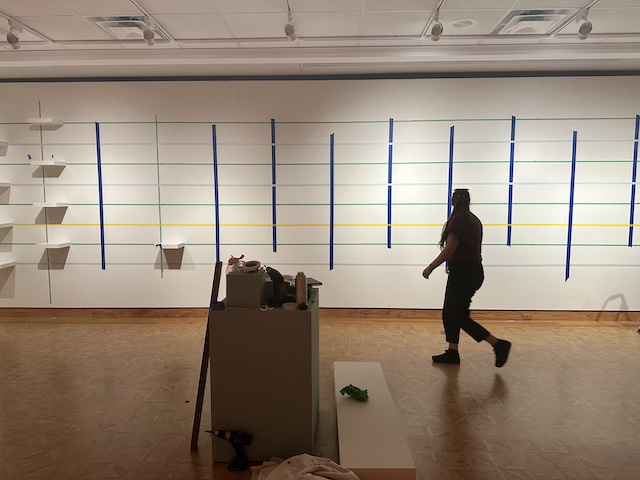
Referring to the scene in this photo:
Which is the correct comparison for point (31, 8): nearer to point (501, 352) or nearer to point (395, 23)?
point (395, 23)

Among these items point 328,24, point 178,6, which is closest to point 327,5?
point 328,24

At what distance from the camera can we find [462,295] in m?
4.16

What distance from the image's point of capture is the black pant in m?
4.12

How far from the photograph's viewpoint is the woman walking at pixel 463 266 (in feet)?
13.4

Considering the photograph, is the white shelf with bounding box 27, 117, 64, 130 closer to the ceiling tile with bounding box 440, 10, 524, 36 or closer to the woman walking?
the ceiling tile with bounding box 440, 10, 524, 36

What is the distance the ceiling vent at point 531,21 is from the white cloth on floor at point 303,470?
3742mm

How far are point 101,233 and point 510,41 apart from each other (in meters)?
5.13

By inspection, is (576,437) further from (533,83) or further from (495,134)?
(533,83)

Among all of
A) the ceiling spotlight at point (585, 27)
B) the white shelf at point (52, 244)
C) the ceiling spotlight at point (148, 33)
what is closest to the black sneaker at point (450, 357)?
the ceiling spotlight at point (585, 27)

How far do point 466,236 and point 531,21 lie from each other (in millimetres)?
1968

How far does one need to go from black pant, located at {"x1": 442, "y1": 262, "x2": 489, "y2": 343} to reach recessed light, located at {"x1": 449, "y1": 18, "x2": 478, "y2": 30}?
2118mm

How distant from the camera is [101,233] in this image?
5812 mm

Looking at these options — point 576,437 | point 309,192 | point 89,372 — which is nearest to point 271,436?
point 576,437

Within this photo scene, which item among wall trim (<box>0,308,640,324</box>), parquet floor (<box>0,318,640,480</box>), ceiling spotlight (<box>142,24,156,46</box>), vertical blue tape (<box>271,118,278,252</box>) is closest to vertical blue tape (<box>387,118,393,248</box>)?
wall trim (<box>0,308,640,324</box>)
